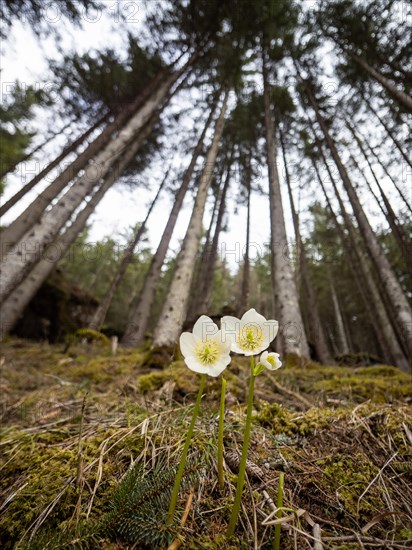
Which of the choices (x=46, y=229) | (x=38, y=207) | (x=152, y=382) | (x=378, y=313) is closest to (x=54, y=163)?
(x=38, y=207)

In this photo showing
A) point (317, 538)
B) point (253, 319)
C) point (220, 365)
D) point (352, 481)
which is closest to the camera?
point (317, 538)

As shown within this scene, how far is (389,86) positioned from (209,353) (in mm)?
10192

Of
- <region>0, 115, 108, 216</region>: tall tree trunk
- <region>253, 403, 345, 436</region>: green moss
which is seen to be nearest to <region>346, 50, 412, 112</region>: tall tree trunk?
<region>253, 403, 345, 436</region>: green moss

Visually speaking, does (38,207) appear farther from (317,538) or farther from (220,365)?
(317,538)

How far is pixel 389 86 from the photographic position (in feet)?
24.0

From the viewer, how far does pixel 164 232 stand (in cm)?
1012

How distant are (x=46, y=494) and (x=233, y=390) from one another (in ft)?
5.52

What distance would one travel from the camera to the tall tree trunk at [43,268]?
21.4 ft

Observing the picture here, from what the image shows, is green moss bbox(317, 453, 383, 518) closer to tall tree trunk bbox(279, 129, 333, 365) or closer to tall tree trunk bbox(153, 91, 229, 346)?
tall tree trunk bbox(153, 91, 229, 346)

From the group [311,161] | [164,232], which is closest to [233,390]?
[164,232]

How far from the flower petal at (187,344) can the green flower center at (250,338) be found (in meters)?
0.20

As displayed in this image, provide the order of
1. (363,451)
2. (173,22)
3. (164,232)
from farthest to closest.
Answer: (164,232), (173,22), (363,451)

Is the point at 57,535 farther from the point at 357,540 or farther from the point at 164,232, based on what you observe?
the point at 164,232

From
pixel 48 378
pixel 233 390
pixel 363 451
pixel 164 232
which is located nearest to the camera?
pixel 363 451
